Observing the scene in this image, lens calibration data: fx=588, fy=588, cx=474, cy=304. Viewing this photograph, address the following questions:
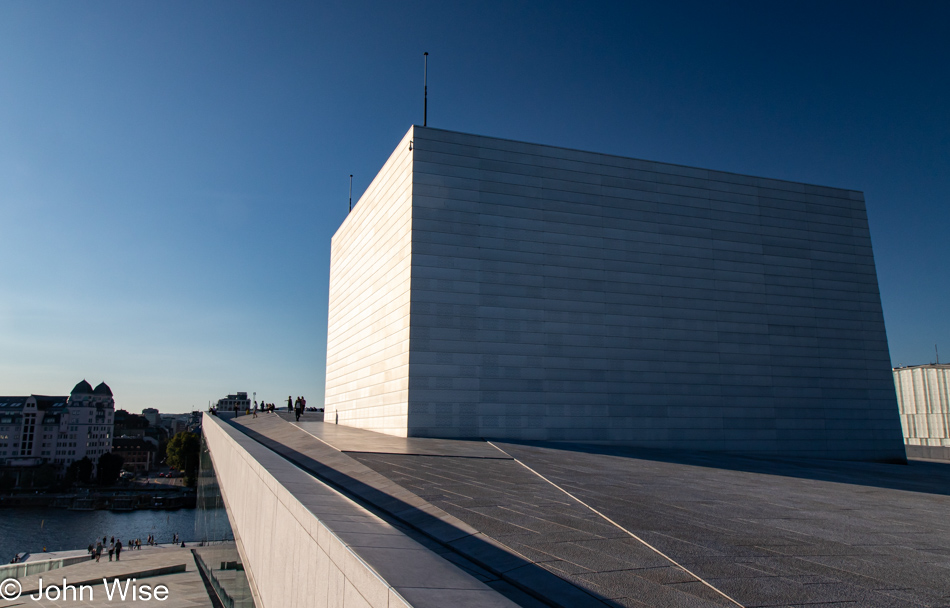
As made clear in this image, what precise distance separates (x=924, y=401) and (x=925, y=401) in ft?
0.42

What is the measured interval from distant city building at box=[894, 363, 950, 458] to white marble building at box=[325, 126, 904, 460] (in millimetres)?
23694

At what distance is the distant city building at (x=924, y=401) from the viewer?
4325cm

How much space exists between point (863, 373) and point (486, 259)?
17.0 metres

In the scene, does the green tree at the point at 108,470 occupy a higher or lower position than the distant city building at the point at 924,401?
lower

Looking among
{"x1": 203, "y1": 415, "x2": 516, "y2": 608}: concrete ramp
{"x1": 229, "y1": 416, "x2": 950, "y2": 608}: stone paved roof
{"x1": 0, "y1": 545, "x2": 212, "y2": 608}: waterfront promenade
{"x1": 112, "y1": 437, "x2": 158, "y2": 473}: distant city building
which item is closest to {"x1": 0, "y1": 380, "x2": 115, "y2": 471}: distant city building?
{"x1": 112, "y1": 437, "x2": 158, "y2": 473}: distant city building

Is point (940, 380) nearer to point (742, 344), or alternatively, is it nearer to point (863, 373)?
point (863, 373)

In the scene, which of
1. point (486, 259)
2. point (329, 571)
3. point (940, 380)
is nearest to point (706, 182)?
point (486, 259)

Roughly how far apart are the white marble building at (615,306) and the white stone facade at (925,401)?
2440 cm

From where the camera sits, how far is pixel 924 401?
45.2 meters

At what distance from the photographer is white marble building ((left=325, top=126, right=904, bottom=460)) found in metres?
20.7

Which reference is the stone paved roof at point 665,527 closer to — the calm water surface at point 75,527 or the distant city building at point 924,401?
the distant city building at point 924,401

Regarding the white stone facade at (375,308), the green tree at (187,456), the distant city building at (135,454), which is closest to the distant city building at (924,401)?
the white stone facade at (375,308)

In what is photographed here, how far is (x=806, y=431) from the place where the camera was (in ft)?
77.3

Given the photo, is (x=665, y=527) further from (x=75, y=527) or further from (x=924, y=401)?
(x=75, y=527)
